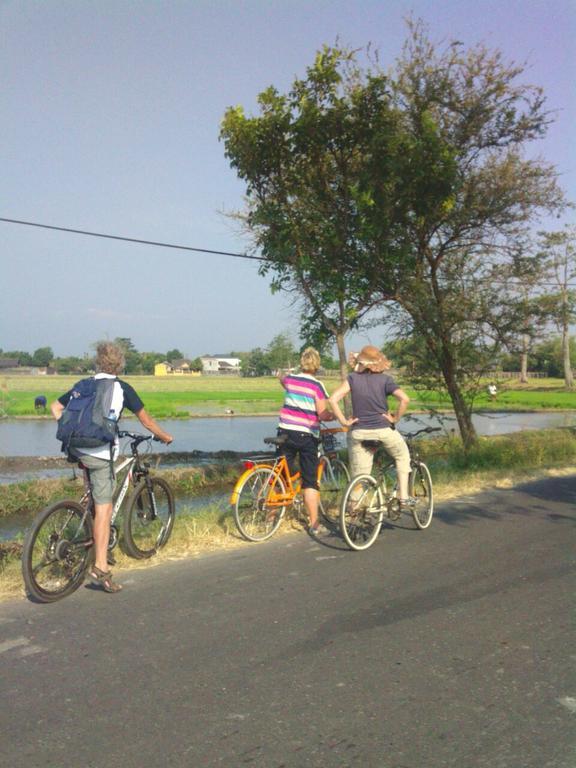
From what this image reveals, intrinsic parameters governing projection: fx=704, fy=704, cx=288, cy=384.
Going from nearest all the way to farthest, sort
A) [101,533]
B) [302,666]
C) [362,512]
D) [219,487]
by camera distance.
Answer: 1. [302,666]
2. [101,533]
3. [362,512]
4. [219,487]

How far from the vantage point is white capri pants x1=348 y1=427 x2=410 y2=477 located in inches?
282

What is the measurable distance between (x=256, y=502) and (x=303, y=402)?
111 centimetres

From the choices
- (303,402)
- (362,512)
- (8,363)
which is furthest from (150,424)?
(8,363)

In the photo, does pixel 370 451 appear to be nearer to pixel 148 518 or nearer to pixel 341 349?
pixel 148 518

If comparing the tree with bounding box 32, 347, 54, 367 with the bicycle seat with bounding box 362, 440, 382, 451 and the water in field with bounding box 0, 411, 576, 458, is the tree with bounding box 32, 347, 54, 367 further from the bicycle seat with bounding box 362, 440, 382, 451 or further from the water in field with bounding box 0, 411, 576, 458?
the bicycle seat with bounding box 362, 440, 382, 451

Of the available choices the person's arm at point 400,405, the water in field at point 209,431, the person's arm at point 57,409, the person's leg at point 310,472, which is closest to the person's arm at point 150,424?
the person's arm at point 57,409

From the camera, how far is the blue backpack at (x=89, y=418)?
539 centimetres

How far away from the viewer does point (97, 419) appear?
541 centimetres

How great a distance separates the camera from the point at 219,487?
1719 centimetres

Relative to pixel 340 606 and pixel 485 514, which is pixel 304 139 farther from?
pixel 340 606

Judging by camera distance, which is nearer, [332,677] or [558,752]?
[558,752]

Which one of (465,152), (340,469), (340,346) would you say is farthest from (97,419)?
(465,152)

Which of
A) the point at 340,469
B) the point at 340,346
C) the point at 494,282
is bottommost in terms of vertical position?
the point at 340,469

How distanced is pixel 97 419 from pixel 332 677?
106 inches
